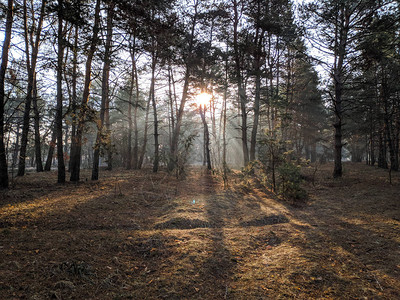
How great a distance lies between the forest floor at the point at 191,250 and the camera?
7.79 feet

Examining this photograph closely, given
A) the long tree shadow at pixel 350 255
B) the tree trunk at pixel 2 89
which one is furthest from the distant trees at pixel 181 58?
the long tree shadow at pixel 350 255

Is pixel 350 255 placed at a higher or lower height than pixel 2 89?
lower

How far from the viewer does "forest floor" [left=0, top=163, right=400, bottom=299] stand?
2375mm

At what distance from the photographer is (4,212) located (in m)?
4.48

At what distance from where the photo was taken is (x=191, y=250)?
130 inches

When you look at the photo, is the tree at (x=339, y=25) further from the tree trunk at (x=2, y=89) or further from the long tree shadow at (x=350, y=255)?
the tree trunk at (x=2, y=89)

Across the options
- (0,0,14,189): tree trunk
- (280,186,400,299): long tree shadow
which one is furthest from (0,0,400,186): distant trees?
(280,186,400,299): long tree shadow

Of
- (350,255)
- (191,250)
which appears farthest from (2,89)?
(350,255)

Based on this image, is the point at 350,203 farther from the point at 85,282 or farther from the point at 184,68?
the point at 184,68

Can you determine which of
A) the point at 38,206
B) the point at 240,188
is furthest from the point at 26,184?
the point at 240,188

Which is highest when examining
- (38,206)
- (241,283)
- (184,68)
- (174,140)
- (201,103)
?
(184,68)

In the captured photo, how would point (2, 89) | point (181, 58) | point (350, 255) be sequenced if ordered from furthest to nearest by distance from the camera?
point (181, 58) < point (2, 89) < point (350, 255)

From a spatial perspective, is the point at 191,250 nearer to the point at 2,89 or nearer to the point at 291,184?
the point at 291,184

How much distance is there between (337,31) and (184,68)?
9.18 metres
